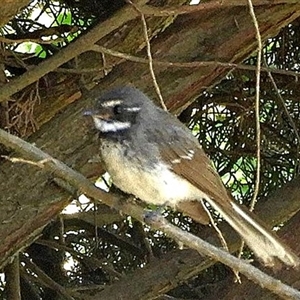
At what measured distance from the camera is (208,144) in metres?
4.18

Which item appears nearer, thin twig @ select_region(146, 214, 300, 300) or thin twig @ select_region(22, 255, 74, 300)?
thin twig @ select_region(146, 214, 300, 300)

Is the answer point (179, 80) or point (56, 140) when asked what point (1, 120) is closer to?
point (56, 140)

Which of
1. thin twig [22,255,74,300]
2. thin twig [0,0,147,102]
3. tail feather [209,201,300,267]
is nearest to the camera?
tail feather [209,201,300,267]

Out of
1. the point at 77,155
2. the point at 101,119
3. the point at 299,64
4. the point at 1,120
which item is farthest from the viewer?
the point at 299,64

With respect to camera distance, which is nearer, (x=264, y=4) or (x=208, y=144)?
(x=264, y=4)

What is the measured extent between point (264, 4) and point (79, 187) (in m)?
1.30

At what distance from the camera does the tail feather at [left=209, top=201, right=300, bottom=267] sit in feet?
8.93

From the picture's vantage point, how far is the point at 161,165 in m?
2.81

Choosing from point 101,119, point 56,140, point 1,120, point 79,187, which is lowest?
point 79,187

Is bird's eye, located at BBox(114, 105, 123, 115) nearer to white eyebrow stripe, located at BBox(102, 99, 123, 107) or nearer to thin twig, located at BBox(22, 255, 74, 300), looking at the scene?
white eyebrow stripe, located at BBox(102, 99, 123, 107)

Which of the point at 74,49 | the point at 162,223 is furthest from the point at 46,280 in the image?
the point at 162,223

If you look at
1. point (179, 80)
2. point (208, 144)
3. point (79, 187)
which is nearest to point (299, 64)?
point (208, 144)

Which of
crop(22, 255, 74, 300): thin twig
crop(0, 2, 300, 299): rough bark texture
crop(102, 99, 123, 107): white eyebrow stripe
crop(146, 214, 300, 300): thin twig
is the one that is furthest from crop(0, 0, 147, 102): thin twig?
crop(22, 255, 74, 300): thin twig

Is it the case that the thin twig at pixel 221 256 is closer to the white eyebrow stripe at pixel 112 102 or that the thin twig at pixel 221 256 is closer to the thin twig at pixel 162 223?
the thin twig at pixel 162 223
